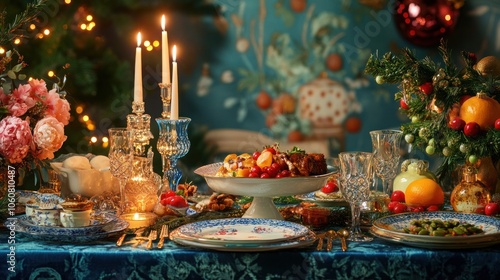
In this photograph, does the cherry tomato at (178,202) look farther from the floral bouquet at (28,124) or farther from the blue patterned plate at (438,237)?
the blue patterned plate at (438,237)

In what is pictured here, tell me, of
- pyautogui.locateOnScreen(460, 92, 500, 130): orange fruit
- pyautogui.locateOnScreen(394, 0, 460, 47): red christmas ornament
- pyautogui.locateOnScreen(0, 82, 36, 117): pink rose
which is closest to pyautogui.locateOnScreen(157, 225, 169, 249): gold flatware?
pyautogui.locateOnScreen(0, 82, 36, 117): pink rose

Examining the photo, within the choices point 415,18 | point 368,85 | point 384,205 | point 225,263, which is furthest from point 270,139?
point 225,263

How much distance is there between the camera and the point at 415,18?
4.82m

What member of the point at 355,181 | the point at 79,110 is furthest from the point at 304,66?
the point at 355,181

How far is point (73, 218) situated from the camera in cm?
202

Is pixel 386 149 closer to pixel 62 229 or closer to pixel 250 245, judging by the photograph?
pixel 250 245

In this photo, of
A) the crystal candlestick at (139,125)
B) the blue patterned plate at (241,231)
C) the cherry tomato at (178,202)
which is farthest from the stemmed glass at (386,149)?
the crystal candlestick at (139,125)

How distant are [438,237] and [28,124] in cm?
113

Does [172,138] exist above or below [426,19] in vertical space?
below

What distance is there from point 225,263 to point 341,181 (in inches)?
14.7

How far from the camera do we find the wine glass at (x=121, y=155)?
2281 mm

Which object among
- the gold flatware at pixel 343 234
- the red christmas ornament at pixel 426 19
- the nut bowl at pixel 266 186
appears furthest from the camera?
the red christmas ornament at pixel 426 19

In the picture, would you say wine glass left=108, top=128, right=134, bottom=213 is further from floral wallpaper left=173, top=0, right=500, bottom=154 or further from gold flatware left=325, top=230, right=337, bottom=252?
floral wallpaper left=173, top=0, right=500, bottom=154

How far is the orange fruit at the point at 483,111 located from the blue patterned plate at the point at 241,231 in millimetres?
601
